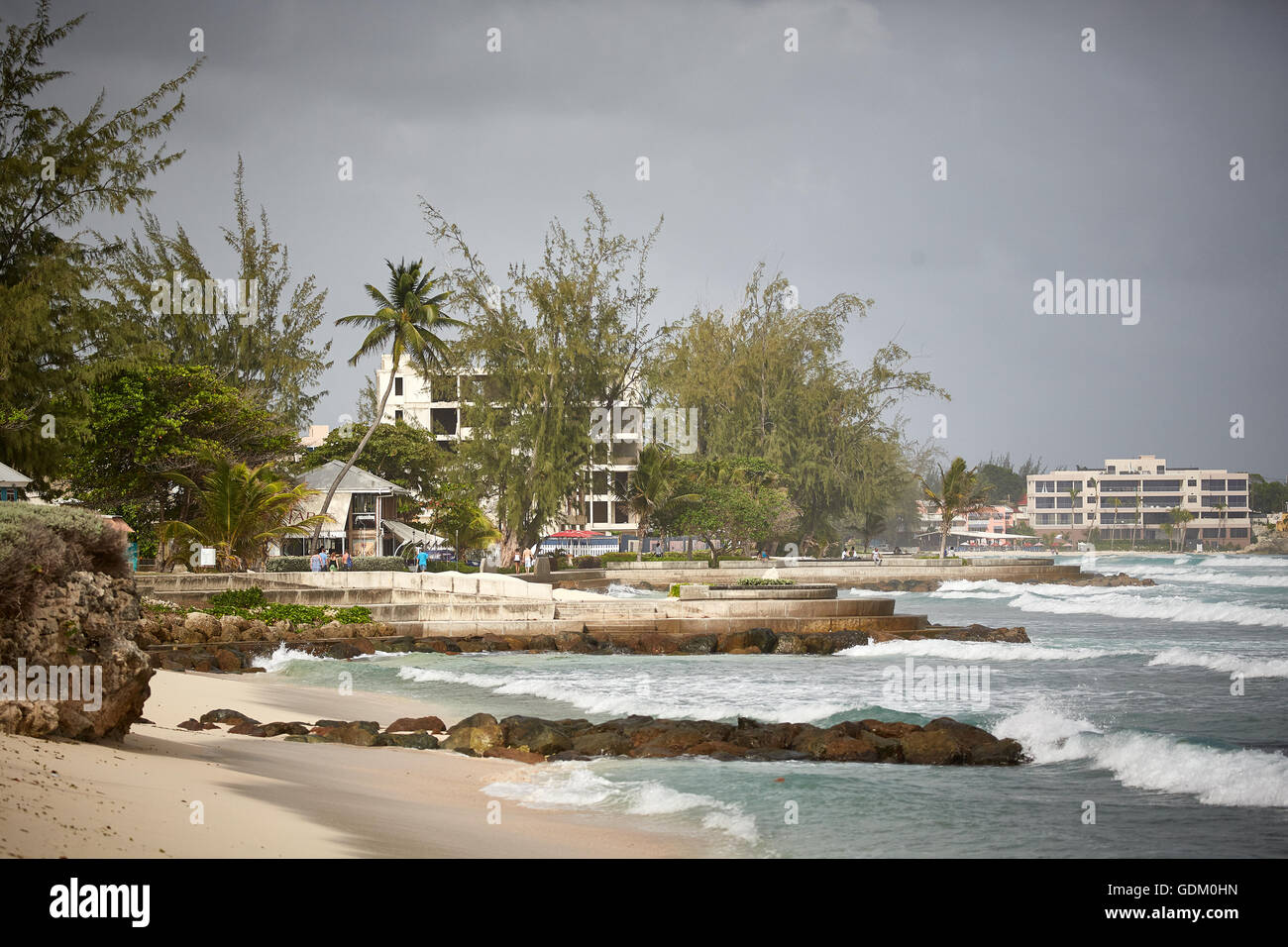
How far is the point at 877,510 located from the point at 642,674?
51369 mm

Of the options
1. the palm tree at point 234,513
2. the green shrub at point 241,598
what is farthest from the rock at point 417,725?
the palm tree at point 234,513

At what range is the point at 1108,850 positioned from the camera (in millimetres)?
9945

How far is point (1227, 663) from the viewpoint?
26.3 metres

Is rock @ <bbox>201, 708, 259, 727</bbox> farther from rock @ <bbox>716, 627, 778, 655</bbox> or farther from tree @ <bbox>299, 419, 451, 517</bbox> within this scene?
tree @ <bbox>299, 419, 451, 517</bbox>

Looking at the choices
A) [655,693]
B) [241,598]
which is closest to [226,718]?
[655,693]

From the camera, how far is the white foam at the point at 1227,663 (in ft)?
82.0

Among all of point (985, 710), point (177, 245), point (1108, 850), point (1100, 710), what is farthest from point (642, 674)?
point (177, 245)

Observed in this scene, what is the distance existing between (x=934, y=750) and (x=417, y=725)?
7249 millimetres

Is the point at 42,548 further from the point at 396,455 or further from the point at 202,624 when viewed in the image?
the point at 396,455

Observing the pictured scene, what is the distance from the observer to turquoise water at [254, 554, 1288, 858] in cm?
1062

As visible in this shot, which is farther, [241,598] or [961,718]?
[241,598]

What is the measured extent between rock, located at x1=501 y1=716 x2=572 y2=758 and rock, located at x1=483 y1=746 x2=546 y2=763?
141 mm
